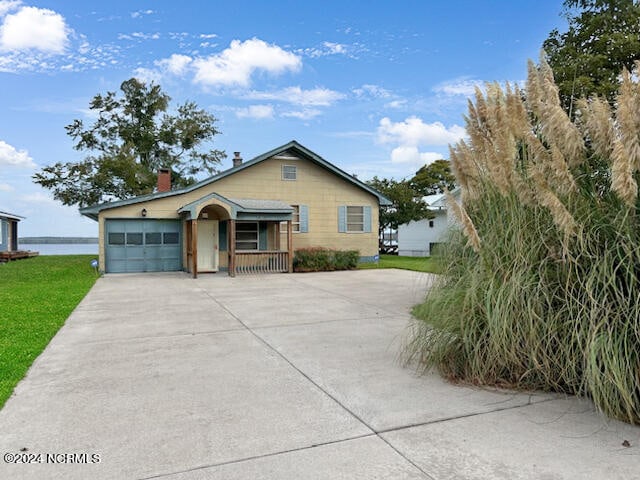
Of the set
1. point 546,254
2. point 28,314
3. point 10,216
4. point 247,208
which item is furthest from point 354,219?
point 10,216

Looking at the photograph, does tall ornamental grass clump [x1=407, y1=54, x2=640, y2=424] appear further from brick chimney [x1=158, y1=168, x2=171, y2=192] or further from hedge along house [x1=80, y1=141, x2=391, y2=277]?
brick chimney [x1=158, y1=168, x2=171, y2=192]

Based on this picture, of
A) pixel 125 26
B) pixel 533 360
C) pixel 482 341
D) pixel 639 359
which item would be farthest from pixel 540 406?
pixel 125 26

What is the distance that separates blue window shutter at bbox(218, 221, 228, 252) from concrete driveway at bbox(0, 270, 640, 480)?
1120cm

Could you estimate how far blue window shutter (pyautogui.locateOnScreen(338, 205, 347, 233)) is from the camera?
1928 cm

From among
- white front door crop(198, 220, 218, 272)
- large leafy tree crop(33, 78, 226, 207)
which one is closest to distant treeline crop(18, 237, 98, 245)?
large leafy tree crop(33, 78, 226, 207)

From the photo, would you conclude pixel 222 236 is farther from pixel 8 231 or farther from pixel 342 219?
pixel 8 231

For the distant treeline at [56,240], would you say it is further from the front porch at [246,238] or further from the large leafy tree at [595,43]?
the large leafy tree at [595,43]

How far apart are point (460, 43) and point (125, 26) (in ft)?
39.0

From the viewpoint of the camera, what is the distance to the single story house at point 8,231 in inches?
1064

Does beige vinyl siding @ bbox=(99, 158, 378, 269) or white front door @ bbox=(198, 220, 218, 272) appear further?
beige vinyl siding @ bbox=(99, 158, 378, 269)

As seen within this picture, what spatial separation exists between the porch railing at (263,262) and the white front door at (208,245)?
1008mm

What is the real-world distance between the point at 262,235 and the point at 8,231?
2166cm

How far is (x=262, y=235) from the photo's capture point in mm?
17797

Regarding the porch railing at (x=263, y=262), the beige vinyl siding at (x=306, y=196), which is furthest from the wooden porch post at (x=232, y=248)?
the beige vinyl siding at (x=306, y=196)
